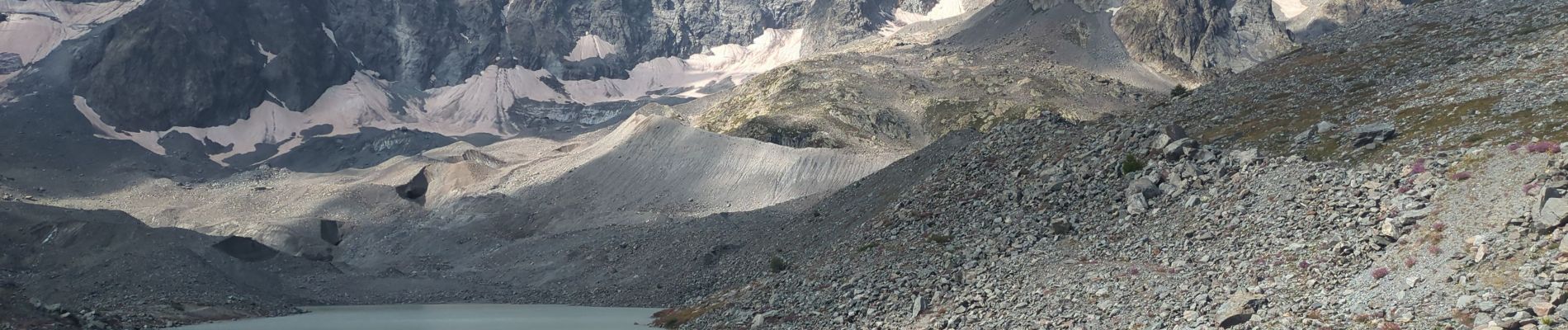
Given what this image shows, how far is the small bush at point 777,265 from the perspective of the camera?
92956mm

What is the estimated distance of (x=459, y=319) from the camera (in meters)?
129

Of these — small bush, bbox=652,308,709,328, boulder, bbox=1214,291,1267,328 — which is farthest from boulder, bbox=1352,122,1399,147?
small bush, bbox=652,308,709,328

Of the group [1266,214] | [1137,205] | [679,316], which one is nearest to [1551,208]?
[1266,214]

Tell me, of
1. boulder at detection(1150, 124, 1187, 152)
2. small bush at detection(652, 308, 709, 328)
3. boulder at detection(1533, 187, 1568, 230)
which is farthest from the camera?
small bush at detection(652, 308, 709, 328)

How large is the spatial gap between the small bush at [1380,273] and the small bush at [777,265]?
167ft

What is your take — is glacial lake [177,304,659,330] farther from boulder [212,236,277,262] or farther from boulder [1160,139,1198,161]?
boulder [1160,139,1198,161]

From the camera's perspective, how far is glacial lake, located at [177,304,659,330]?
113 m

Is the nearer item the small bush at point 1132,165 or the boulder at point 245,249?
the small bush at point 1132,165

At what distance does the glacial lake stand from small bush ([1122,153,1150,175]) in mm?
47617

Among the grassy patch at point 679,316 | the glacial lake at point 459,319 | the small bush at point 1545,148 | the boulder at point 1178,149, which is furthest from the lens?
the glacial lake at point 459,319

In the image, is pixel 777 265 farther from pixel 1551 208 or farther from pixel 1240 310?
pixel 1551 208

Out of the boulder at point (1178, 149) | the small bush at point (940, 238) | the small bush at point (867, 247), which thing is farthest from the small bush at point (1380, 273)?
the small bush at point (867, 247)

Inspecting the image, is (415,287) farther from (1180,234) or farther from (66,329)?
(1180,234)

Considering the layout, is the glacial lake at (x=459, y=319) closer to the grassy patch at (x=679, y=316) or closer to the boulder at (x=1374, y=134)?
the grassy patch at (x=679, y=316)
